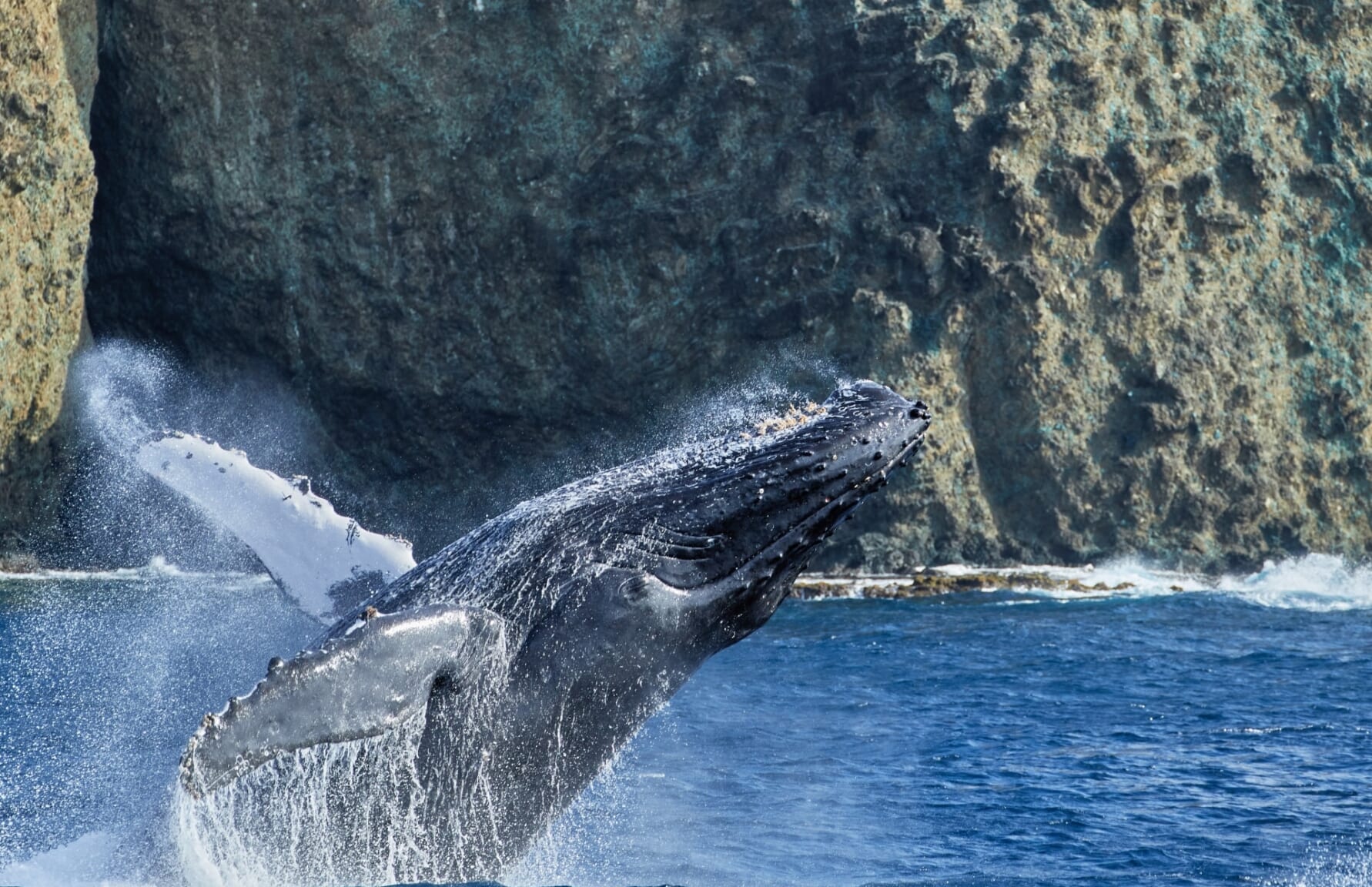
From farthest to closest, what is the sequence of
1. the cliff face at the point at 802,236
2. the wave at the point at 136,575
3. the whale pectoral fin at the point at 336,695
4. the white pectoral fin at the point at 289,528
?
1. the cliff face at the point at 802,236
2. the wave at the point at 136,575
3. the white pectoral fin at the point at 289,528
4. the whale pectoral fin at the point at 336,695

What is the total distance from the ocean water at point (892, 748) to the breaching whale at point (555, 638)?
62cm

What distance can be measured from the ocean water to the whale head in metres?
1.64

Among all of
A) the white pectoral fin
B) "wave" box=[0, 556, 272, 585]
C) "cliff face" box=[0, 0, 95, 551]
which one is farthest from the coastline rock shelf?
the white pectoral fin

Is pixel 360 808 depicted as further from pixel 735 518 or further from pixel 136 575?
pixel 136 575

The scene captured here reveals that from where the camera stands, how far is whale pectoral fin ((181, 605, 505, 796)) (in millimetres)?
5023

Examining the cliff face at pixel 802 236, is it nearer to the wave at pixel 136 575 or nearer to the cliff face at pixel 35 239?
the cliff face at pixel 35 239

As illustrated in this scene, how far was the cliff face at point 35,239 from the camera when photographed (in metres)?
22.5

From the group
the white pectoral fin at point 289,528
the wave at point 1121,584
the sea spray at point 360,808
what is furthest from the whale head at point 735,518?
the wave at point 1121,584

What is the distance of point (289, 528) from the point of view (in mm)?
8055

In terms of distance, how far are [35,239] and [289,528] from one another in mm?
17117

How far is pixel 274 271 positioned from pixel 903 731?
17.4 meters

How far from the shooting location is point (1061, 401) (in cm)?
2558

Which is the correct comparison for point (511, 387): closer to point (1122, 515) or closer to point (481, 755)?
point (1122, 515)

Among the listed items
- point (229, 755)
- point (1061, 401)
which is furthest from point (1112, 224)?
point (229, 755)
